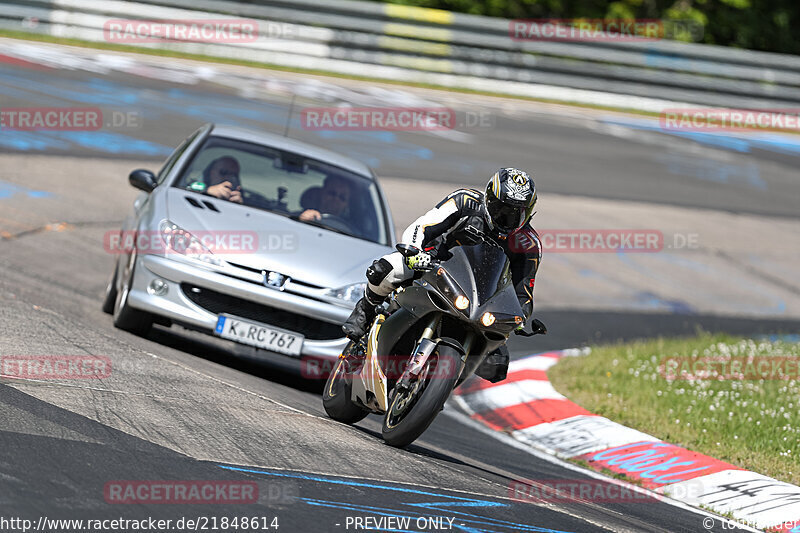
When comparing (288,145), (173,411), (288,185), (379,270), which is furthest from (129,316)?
(173,411)

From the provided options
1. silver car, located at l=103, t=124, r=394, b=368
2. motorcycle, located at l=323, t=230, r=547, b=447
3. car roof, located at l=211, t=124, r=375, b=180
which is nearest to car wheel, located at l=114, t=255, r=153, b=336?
silver car, located at l=103, t=124, r=394, b=368

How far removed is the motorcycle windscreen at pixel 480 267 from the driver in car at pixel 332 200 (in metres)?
2.81

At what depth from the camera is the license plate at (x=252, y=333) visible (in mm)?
8047

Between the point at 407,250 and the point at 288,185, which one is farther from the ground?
the point at 407,250

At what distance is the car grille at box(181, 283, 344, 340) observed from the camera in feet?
26.8

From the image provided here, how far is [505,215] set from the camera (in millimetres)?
6680

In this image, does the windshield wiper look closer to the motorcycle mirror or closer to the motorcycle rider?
the motorcycle rider

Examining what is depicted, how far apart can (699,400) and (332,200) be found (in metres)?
3.37

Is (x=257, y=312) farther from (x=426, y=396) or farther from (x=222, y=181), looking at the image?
(x=426, y=396)

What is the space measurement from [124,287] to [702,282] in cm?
922

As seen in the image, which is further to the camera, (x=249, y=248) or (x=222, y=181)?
(x=222, y=181)

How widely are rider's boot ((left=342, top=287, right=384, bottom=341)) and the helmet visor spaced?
1007mm

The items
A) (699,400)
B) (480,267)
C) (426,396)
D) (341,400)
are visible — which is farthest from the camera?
(699,400)

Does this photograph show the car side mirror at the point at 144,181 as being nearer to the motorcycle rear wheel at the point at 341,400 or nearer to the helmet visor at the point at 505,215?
the motorcycle rear wheel at the point at 341,400
